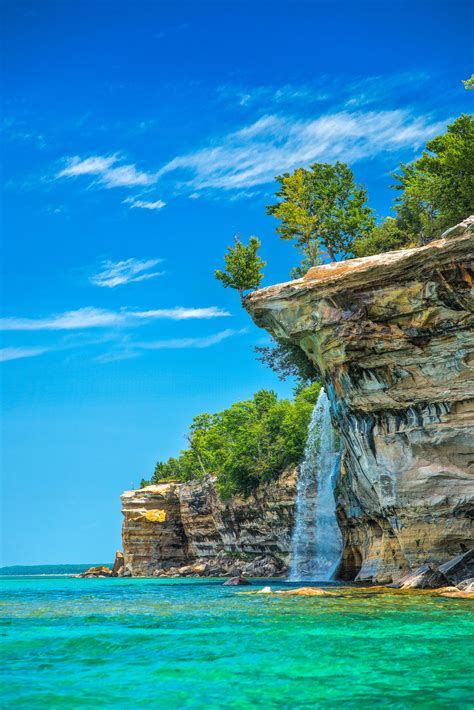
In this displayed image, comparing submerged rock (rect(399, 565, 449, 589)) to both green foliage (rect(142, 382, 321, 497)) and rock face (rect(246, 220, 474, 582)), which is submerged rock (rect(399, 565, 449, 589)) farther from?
green foliage (rect(142, 382, 321, 497))

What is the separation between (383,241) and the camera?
39312mm

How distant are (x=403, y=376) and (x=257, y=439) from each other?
28.4 metres

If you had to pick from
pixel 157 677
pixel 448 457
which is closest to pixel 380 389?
pixel 448 457

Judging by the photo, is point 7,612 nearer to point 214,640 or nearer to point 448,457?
point 214,640

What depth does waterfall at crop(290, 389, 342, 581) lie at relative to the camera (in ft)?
132

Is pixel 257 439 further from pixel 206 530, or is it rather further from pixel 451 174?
pixel 451 174

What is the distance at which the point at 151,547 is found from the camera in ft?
223

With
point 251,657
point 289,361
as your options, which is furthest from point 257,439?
point 251,657

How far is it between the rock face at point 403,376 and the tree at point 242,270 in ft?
20.8

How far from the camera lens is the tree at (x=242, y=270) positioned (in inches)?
1409

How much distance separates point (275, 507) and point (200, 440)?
2349cm

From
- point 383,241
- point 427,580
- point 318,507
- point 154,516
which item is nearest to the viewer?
point 427,580

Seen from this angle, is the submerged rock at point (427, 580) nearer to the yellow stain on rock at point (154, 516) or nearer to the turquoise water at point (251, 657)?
the turquoise water at point (251, 657)

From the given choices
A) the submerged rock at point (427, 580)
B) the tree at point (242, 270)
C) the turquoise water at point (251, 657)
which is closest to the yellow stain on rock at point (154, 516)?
the tree at point (242, 270)
